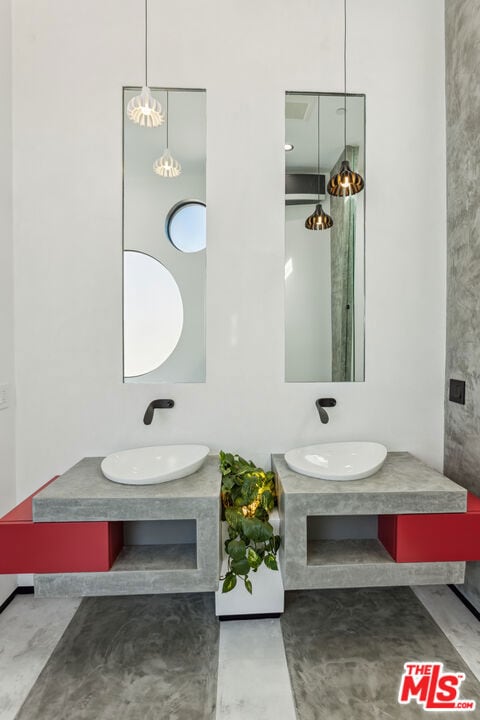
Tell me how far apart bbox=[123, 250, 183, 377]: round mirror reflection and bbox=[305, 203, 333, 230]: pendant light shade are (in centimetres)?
80

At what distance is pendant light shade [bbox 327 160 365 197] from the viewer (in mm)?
1946

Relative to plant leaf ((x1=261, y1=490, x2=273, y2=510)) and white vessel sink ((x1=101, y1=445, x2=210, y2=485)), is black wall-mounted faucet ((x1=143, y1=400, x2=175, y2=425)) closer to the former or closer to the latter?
white vessel sink ((x1=101, y1=445, x2=210, y2=485))

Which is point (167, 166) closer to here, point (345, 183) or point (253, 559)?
Answer: point (345, 183)

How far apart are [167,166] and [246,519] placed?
1.75 meters

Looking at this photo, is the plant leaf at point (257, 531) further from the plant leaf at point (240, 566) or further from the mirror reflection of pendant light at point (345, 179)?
the mirror reflection of pendant light at point (345, 179)

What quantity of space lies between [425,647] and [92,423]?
1.81 metres

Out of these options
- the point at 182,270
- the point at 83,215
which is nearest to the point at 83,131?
the point at 83,215

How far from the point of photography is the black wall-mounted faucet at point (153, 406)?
186 centimetres

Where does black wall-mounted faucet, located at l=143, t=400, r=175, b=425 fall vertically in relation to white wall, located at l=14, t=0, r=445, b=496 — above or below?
below

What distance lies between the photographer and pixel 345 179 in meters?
1.96

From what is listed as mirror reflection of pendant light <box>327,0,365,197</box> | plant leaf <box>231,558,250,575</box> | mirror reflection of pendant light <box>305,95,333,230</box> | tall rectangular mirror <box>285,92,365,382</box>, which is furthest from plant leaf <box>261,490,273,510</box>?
mirror reflection of pendant light <box>327,0,365,197</box>

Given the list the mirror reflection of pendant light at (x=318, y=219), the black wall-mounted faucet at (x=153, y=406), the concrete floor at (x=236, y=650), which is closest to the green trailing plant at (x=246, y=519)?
the concrete floor at (x=236, y=650)

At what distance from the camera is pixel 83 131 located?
1.92 m

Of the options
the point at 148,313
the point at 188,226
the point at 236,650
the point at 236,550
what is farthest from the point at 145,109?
Answer: the point at 236,650
